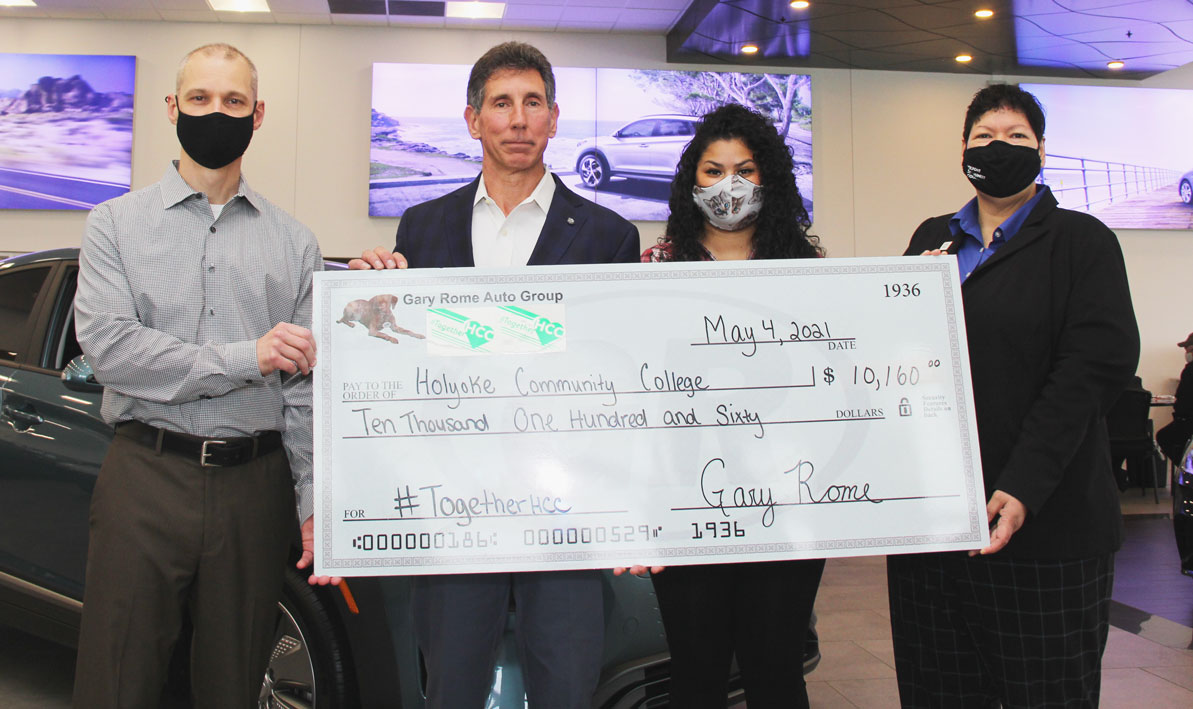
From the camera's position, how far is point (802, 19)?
6.47 meters

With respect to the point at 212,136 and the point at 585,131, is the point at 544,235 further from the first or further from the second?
the point at 585,131

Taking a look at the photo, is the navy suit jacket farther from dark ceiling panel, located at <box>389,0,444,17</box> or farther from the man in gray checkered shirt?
dark ceiling panel, located at <box>389,0,444,17</box>

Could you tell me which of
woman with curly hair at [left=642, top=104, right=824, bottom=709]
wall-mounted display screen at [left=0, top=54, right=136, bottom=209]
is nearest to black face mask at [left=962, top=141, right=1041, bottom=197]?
woman with curly hair at [left=642, top=104, right=824, bottom=709]

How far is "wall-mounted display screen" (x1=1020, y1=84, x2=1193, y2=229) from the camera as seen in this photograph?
807 cm

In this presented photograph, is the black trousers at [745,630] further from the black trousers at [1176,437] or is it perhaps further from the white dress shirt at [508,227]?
the black trousers at [1176,437]

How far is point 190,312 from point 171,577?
0.54m

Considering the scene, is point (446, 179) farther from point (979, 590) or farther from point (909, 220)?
point (979, 590)

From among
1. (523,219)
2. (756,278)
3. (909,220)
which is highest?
(909,220)

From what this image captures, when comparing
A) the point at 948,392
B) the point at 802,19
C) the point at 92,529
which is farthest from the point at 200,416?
the point at 802,19

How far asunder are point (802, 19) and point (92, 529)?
6317 millimetres

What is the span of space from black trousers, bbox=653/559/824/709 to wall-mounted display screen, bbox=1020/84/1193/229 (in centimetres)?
781

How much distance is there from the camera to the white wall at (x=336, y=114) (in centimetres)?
695

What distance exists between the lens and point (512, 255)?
1.79 meters

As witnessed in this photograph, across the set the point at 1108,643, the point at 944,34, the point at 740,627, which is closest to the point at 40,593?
the point at 740,627
